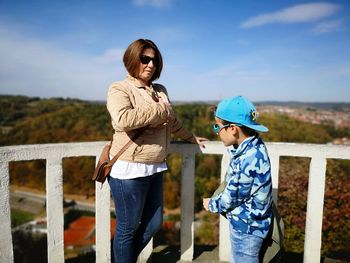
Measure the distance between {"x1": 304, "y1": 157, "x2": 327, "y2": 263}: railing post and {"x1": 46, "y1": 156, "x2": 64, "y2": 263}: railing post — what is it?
6.53 feet

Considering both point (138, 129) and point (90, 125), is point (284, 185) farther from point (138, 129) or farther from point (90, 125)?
point (90, 125)

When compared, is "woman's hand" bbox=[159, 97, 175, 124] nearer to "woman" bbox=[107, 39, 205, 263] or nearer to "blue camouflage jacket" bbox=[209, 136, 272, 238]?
"woman" bbox=[107, 39, 205, 263]

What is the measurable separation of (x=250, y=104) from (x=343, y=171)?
21.2 ft

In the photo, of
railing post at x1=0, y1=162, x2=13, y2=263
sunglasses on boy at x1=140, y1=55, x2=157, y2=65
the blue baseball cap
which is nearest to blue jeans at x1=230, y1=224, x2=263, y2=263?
→ the blue baseball cap

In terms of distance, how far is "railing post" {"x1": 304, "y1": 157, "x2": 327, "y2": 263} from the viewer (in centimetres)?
239

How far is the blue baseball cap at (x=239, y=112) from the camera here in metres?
A: 1.70

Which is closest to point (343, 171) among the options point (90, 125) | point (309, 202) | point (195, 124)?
point (309, 202)

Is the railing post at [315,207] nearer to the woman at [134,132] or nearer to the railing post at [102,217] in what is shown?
the woman at [134,132]

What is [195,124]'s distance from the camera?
30094 mm

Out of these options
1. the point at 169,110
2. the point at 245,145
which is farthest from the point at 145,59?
the point at 245,145

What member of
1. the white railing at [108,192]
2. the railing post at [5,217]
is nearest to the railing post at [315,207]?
the white railing at [108,192]

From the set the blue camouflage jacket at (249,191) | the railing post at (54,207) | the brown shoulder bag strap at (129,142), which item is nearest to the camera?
the blue camouflage jacket at (249,191)

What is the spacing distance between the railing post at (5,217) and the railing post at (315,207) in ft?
7.61

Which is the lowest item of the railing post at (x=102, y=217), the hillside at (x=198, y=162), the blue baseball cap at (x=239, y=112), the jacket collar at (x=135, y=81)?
the hillside at (x=198, y=162)
